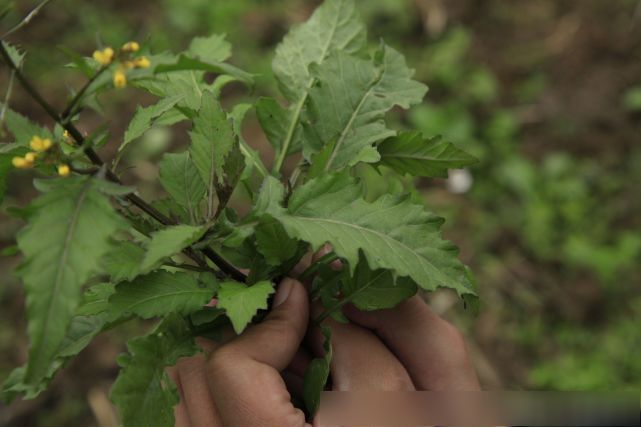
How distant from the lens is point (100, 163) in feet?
4.66

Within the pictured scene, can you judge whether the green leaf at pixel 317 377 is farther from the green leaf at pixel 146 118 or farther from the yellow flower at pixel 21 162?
the yellow flower at pixel 21 162

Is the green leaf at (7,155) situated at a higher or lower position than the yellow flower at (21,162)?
lower

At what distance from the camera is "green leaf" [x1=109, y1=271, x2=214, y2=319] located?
152cm

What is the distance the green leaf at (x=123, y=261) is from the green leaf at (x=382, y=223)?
0.32 m

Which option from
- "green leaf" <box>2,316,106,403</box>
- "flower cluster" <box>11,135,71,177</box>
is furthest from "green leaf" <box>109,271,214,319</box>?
"flower cluster" <box>11,135,71,177</box>

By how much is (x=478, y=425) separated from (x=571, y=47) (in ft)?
11.3

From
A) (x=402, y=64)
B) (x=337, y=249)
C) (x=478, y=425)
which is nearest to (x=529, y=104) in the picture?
(x=402, y=64)

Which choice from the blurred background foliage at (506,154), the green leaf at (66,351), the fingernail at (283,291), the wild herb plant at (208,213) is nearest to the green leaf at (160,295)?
the wild herb plant at (208,213)

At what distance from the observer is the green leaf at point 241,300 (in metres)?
1.45

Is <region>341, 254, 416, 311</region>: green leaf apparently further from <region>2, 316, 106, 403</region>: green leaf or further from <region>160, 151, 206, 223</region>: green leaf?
<region>2, 316, 106, 403</region>: green leaf

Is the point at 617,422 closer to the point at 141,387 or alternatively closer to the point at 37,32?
the point at 141,387

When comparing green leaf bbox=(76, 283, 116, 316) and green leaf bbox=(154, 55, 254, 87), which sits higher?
green leaf bbox=(154, 55, 254, 87)

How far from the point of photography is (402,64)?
1.95 metres

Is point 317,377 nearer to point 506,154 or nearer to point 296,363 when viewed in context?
point 296,363
